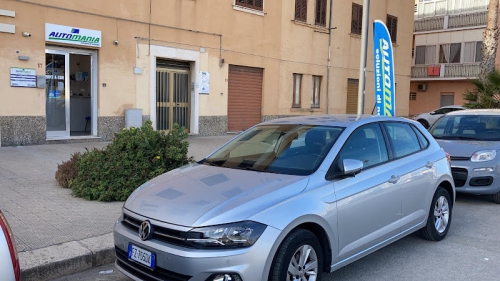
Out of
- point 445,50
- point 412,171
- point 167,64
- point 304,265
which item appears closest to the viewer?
point 304,265

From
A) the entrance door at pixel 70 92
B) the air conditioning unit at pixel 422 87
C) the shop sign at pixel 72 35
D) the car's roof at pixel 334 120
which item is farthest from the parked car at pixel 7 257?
the air conditioning unit at pixel 422 87

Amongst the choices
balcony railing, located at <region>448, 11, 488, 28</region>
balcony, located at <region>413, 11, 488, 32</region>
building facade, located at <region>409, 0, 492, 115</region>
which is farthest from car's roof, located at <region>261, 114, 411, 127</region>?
balcony, located at <region>413, 11, 488, 32</region>

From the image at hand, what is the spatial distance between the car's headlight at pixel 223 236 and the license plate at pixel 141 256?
0.38 meters

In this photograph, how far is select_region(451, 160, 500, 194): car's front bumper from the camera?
7273 millimetres

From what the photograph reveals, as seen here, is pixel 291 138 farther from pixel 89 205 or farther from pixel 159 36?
pixel 159 36

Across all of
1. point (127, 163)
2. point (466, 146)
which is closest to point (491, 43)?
point (466, 146)

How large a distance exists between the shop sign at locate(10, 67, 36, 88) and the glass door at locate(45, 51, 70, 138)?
66 cm

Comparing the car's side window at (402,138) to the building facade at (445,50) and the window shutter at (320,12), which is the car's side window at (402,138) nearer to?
the window shutter at (320,12)

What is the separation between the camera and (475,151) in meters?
7.47

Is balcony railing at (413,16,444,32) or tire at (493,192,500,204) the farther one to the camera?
balcony railing at (413,16,444,32)

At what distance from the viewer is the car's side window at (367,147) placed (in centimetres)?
447

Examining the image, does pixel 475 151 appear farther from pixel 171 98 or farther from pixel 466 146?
pixel 171 98

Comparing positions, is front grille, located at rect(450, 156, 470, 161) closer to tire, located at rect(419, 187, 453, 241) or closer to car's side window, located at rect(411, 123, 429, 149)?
tire, located at rect(419, 187, 453, 241)

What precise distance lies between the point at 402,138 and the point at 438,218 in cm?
120
